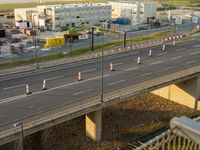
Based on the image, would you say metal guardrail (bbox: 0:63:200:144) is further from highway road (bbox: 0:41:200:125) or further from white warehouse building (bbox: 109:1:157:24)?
white warehouse building (bbox: 109:1:157:24)

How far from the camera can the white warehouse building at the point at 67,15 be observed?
278 feet

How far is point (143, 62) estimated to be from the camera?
39.6 meters

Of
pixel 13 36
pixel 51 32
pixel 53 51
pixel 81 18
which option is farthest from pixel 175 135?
pixel 81 18

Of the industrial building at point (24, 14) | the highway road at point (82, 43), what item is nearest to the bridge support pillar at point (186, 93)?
the highway road at point (82, 43)

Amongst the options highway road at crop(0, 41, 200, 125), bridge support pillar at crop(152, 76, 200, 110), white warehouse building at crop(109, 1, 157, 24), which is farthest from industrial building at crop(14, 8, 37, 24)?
bridge support pillar at crop(152, 76, 200, 110)

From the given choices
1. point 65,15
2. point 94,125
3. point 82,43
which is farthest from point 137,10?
point 94,125

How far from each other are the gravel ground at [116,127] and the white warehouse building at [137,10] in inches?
2399

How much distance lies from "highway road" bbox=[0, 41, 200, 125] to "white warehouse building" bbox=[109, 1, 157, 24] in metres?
53.5

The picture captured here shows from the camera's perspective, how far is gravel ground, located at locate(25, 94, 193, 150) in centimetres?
2758

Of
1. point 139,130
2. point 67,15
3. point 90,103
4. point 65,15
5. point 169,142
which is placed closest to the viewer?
point 169,142

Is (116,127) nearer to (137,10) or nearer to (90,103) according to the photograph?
(90,103)

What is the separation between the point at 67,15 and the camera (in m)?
85.7

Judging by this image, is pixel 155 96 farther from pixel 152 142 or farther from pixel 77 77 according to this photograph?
pixel 152 142

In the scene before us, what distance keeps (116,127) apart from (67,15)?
59.7 meters
